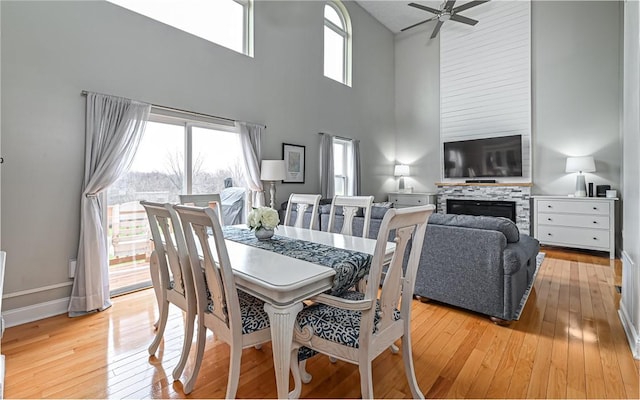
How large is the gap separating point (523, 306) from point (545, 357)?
2.84ft

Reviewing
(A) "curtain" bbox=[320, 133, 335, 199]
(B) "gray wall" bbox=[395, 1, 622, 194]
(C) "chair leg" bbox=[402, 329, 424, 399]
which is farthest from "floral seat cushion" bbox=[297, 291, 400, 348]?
(B) "gray wall" bbox=[395, 1, 622, 194]

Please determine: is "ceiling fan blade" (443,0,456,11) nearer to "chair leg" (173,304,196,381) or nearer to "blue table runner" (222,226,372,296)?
"blue table runner" (222,226,372,296)

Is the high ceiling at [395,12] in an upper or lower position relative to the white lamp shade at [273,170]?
upper

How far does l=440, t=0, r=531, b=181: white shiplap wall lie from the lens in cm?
561

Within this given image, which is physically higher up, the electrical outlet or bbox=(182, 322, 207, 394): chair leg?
the electrical outlet

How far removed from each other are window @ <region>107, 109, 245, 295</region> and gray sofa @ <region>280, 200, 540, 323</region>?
2.74 meters

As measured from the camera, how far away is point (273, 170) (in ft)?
13.3

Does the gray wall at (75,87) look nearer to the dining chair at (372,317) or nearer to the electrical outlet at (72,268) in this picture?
the electrical outlet at (72,268)

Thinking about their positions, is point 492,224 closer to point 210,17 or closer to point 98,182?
point 98,182

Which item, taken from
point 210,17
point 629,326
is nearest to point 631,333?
point 629,326

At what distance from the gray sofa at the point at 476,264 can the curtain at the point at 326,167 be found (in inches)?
105

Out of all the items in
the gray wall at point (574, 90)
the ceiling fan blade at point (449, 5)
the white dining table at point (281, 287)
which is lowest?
the white dining table at point (281, 287)

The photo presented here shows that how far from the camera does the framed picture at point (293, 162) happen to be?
469cm

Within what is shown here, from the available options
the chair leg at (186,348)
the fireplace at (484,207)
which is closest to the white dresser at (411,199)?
the fireplace at (484,207)
